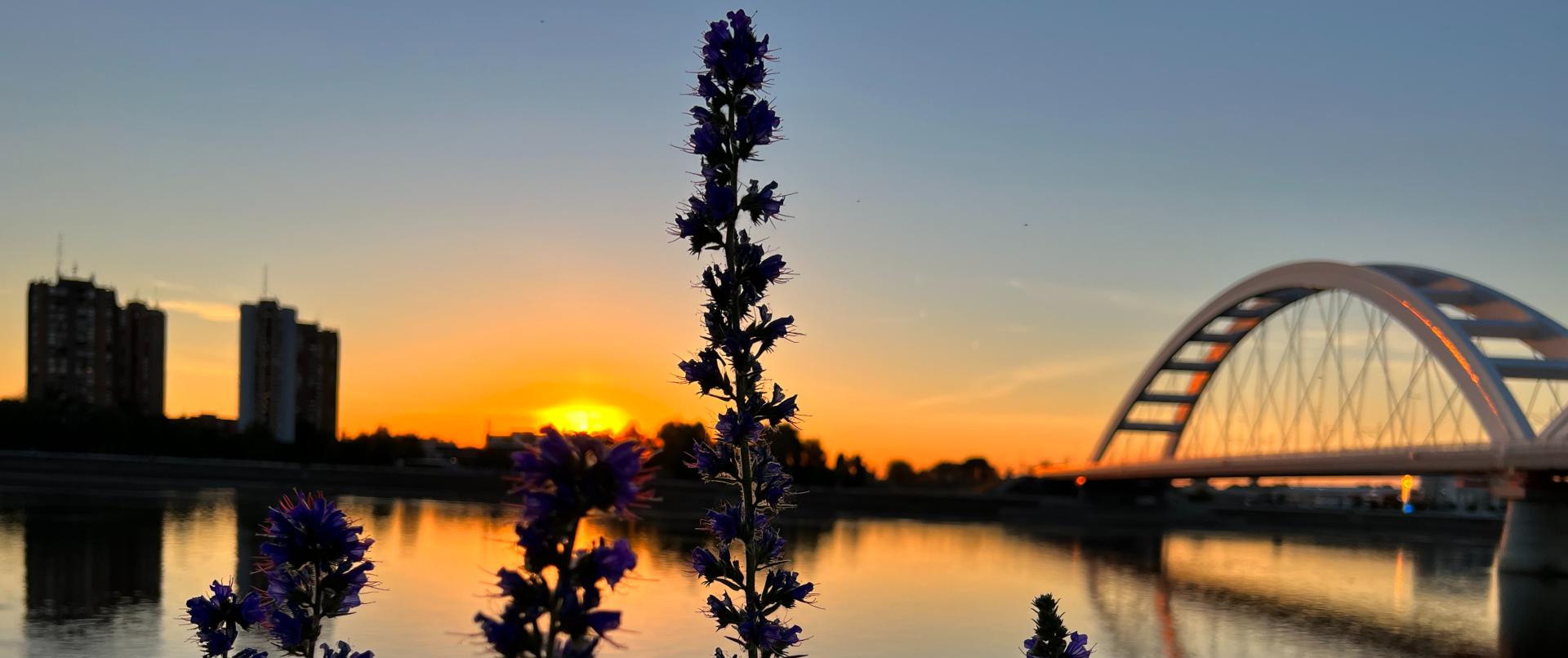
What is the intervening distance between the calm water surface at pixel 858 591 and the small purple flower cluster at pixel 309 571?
191 inches

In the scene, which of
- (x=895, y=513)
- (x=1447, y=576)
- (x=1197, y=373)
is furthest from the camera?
(x=895, y=513)

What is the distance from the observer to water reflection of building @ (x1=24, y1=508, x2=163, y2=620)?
20.1 metres

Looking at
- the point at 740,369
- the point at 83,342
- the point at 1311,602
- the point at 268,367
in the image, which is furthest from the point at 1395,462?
the point at 83,342

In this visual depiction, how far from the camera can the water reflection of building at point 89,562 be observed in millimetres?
20078

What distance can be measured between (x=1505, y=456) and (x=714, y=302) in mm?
33943

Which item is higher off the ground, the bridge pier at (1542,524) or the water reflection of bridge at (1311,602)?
the bridge pier at (1542,524)

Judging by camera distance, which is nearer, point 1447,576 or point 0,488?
point 1447,576

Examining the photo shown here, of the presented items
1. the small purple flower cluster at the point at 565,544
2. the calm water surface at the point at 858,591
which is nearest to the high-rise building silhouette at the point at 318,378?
the calm water surface at the point at 858,591

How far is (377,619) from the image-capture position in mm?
19562

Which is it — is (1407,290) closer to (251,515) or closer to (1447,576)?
(1447,576)

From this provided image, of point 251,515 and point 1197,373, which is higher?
point 1197,373

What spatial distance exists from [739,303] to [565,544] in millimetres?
2078

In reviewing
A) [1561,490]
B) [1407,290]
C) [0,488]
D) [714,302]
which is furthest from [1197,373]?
[714,302]

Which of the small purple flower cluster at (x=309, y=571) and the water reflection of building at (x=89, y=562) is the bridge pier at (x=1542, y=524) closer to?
the water reflection of building at (x=89, y=562)
